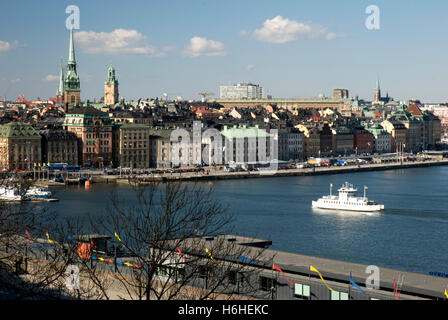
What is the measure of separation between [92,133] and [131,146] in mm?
2283

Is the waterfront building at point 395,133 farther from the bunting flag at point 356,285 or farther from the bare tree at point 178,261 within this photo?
the bunting flag at point 356,285

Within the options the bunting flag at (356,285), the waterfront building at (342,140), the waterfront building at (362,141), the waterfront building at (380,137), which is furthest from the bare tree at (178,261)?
the waterfront building at (380,137)

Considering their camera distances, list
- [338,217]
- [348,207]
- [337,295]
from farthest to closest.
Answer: [348,207] → [338,217] → [337,295]

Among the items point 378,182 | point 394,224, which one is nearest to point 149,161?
point 378,182

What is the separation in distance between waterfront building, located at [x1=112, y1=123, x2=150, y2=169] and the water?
6.23 meters

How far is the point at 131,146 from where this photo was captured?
138 feet

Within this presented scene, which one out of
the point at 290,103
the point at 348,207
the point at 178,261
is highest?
the point at 290,103

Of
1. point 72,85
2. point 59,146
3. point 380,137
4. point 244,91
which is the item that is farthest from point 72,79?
point 244,91

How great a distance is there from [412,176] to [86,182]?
1680 centimetres

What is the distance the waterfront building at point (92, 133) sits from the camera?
40312 millimetres

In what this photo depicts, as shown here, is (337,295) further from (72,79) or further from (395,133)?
(395,133)

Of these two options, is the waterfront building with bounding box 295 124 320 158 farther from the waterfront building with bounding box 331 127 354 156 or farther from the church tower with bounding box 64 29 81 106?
the church tower with bounding box 64 29 81 106

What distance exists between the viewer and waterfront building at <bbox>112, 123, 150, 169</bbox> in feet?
137

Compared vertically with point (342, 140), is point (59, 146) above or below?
below
